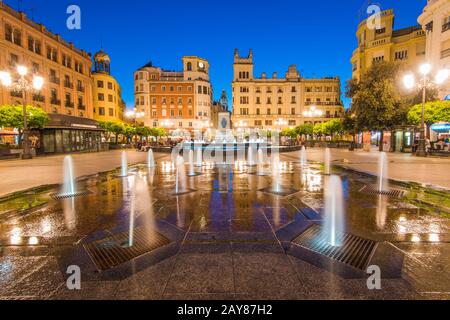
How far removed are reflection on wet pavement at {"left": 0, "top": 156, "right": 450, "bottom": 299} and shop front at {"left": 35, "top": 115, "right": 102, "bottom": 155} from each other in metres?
25.0

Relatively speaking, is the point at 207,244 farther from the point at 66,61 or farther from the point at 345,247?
the point at 66,61

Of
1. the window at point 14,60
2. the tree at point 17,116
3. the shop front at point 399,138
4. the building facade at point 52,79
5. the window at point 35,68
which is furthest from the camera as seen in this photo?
the window at point 35,68

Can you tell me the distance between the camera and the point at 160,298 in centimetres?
247

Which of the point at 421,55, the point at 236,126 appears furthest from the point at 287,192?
the point at 236,126

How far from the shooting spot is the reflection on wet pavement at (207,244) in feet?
8.51

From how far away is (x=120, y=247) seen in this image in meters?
3.64

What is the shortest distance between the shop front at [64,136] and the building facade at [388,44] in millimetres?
43362

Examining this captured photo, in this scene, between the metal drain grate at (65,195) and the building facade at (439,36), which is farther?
the building facade at (439,36)

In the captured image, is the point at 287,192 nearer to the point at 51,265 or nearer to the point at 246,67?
the point at 51,265

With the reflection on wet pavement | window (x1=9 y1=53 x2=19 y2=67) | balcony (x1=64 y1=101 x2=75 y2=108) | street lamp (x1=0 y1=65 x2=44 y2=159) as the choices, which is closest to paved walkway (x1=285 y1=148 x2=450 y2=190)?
the reflection on wet pavement

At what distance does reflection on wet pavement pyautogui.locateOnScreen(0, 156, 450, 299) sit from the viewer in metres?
2.59

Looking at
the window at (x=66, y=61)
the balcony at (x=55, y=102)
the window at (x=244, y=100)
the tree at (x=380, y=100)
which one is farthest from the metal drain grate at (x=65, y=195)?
the window at (x=244, y=100)

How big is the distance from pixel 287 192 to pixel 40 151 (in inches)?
1150

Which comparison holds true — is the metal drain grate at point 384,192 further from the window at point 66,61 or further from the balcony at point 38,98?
the window at point 66,61
